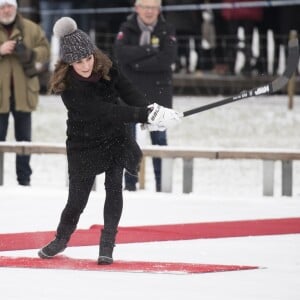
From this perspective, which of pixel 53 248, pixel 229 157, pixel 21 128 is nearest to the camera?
pixel 53 248

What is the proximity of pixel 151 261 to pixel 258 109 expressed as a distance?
350 inches

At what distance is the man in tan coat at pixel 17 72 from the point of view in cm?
920

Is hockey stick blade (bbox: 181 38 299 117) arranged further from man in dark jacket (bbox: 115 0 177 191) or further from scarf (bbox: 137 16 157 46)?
scarf (bbox: 137 16 157 46)

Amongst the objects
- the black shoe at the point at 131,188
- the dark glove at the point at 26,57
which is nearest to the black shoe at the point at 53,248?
the black shoe at the point at 131,188

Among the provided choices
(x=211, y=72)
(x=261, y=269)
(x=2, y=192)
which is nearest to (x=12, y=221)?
(x=2, y=192)

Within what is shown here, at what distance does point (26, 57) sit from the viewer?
30.2ft

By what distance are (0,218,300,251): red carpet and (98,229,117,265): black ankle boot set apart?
65 centimetres

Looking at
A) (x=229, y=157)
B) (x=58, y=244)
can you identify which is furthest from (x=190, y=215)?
(x=58, y=244)

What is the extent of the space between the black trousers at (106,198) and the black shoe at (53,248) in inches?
1.3

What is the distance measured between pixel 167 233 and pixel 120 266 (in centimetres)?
115

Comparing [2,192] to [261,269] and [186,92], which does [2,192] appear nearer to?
[261,269]

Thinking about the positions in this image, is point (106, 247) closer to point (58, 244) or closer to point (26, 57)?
point (58, 244)

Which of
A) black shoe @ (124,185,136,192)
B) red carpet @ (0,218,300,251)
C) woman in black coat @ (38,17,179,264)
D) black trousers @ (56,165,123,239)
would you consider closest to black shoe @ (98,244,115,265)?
woman in black coat @ (38,17,179,264)

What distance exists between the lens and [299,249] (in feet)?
22.2
